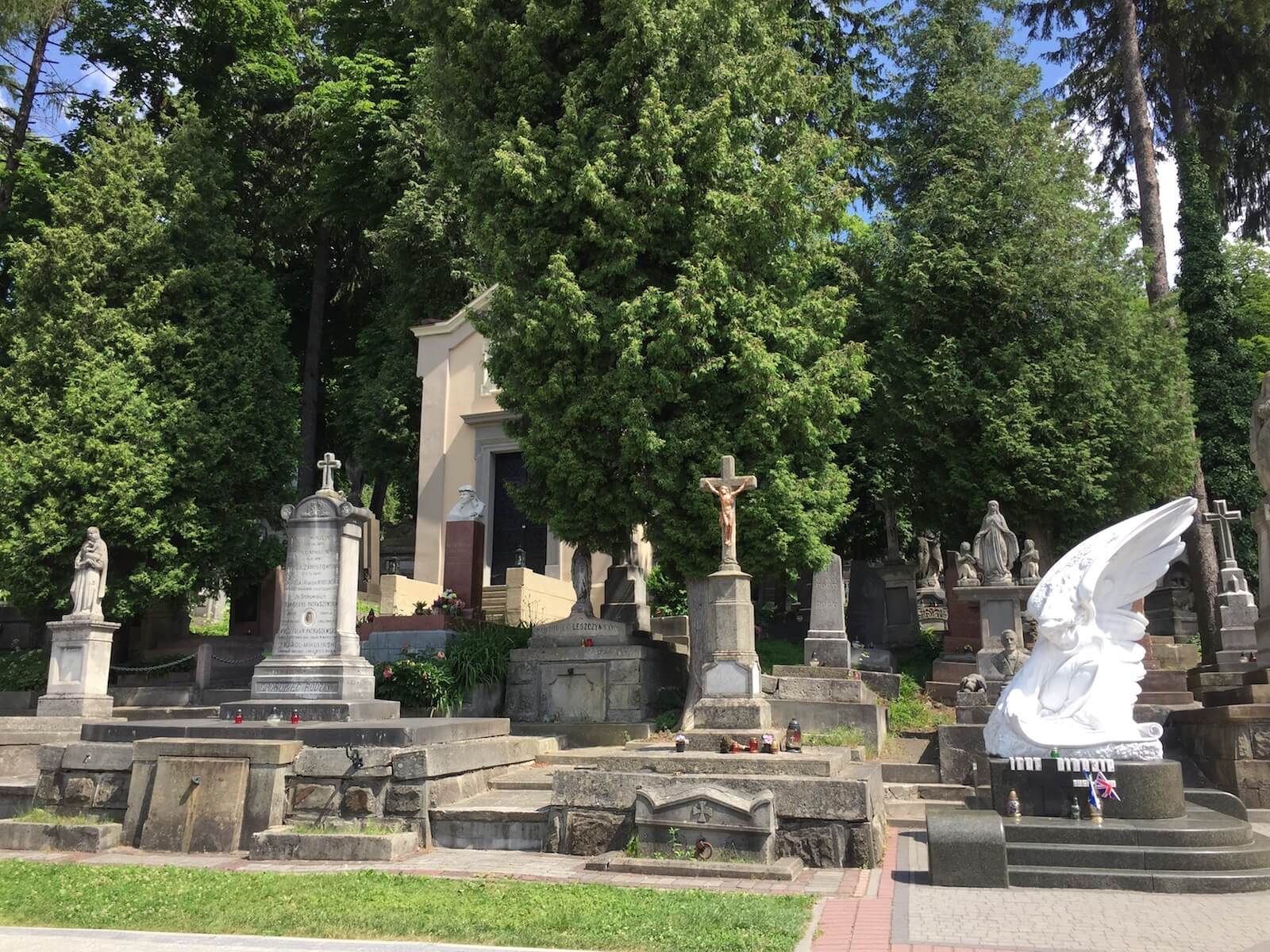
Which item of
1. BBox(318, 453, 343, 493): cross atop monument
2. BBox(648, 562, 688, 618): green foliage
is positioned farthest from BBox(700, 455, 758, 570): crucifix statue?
BBox(648, 562, 688, 618): green foliage

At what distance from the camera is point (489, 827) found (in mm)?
9359

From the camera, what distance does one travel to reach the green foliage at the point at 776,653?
18.0m

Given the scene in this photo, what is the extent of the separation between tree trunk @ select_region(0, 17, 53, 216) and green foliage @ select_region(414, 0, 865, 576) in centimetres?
1468

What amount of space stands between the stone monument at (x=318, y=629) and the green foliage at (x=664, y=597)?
31.0 ft

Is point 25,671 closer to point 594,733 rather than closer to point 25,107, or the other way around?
point 594,733

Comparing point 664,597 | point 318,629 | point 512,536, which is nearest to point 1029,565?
point 664,597

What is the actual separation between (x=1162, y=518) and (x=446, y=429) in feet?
62.5

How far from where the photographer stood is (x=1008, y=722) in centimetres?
863

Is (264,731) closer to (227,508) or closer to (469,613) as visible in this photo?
(469,613)

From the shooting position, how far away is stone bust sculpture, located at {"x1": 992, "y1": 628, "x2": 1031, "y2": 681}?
14484mm

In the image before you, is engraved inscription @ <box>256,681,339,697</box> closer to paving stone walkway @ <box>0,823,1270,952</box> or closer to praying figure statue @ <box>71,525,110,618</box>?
paving stone walkway @ <box>0,823,1270,952</box>

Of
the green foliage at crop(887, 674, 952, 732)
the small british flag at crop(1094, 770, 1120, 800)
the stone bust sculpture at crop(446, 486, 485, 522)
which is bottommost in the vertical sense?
the small british flag at crop(1094, 770, 1120, 800)

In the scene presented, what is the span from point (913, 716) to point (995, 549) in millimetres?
3365

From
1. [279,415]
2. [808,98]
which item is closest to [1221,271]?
[808,98]
